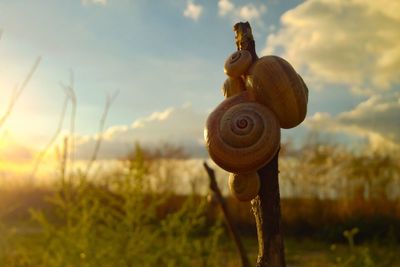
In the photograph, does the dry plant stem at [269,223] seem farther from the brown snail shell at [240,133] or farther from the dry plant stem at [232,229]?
the dry plant stem at [232,229]

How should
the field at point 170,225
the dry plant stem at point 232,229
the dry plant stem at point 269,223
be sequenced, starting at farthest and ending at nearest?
the field at point 170,225, the dry plant stem at point 232,229, the dry plant stem at point 269,223

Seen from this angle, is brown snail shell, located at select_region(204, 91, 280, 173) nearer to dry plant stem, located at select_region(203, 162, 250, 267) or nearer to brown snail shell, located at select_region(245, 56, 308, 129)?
brown snail shell, located at select_region(245, 56, 308, 129)

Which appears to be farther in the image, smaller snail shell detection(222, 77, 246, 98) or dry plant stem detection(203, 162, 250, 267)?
dry plant stem detection(203, 162, 250, 267)

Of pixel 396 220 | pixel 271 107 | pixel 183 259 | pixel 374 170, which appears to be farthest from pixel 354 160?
pixel 271 107

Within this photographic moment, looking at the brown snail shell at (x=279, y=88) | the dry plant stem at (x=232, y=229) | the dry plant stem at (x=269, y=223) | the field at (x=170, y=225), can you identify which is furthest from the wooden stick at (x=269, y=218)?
the field at (x=170, y=225)

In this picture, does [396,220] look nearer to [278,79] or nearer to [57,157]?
[57,157]

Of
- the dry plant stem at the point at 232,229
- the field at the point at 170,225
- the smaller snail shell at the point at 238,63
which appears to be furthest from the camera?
the field at the point at 170,225

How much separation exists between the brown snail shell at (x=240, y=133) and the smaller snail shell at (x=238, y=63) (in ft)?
0.18

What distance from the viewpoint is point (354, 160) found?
29.6ft

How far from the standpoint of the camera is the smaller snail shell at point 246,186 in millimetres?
1034

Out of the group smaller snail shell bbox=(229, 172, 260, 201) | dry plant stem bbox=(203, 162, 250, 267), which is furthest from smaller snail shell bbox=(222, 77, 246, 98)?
dry plant stem bbox=(203, 162, 250, 267)

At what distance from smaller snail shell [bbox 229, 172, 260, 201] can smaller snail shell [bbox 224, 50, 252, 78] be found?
238 mm

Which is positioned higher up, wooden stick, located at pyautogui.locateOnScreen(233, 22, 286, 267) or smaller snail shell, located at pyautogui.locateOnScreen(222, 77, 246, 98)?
smaller snail shell, located at pyautogui.locateOnScreen(222, 77, 246, 98)

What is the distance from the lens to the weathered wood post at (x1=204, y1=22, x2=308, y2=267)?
3.58ft
